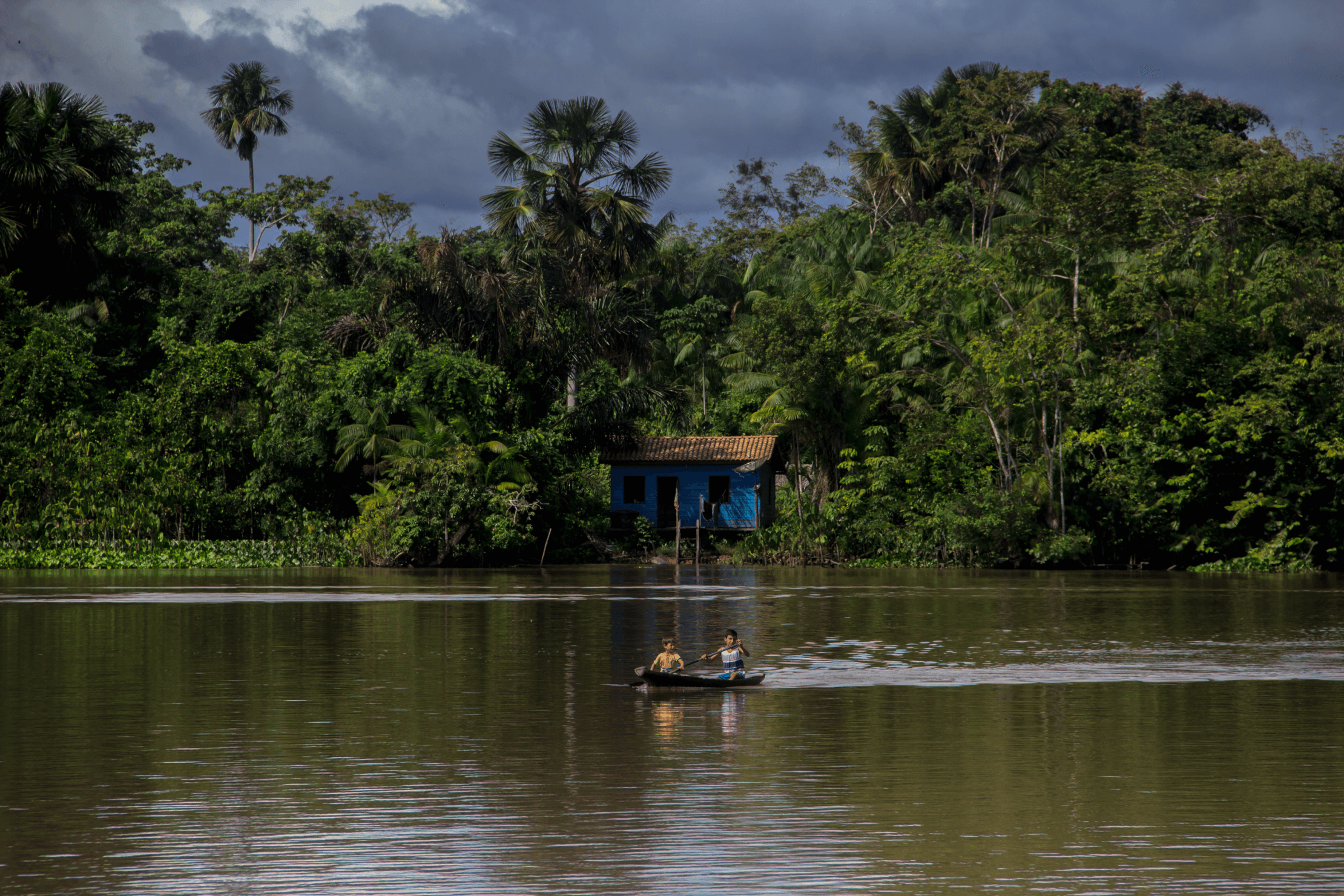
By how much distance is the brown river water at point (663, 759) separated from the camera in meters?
7.75

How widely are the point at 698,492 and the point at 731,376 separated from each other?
180 inches

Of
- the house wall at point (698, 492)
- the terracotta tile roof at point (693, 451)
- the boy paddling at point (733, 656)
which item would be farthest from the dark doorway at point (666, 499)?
the boy paddling at point (733, 656)

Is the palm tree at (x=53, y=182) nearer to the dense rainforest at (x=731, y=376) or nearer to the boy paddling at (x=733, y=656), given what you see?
the dense rainforest at (x=731, y=376)

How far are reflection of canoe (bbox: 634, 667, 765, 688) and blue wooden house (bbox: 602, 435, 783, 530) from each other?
103ft

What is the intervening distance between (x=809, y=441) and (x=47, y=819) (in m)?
39.8

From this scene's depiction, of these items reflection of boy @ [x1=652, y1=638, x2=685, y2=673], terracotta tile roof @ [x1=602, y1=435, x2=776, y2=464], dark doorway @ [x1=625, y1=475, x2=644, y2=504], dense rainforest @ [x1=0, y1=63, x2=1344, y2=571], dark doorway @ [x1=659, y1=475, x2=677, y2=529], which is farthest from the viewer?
dark doorway @ [x1=625, y1=475, x2=644, y2=504]

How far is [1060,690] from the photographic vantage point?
599 inches

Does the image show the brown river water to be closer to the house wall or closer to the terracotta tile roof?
the terracotta tile roof

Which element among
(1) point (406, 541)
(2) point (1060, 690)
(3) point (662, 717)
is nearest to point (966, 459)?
(1) point (406, 541)

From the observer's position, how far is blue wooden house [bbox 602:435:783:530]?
47156 millimetres

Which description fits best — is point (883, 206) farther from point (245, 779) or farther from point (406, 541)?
point (245, 779)

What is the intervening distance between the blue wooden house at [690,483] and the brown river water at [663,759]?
23818 millimetres

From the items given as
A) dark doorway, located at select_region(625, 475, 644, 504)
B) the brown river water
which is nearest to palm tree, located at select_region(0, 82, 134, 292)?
dark doorway, located at select_region(625, 475, 644, 504)

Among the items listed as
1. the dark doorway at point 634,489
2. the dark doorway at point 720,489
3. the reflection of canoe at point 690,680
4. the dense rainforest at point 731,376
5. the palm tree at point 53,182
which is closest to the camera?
the reflection of canoe at point 690,680
